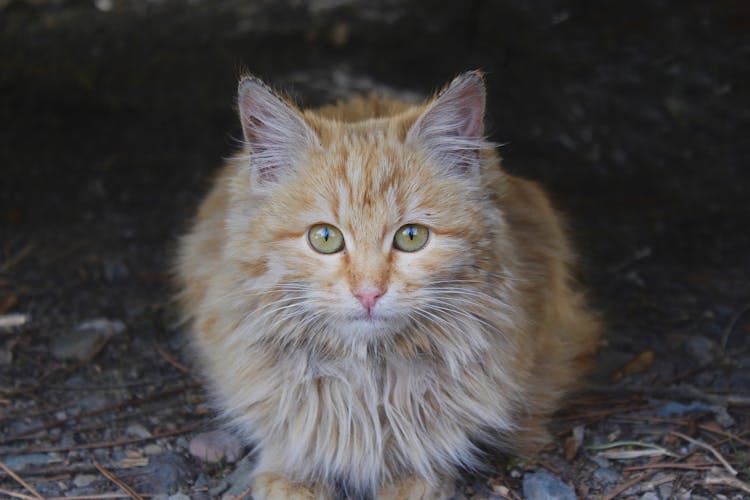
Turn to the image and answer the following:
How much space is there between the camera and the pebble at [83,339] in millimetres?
3457

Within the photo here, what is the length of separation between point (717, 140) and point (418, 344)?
3286 mm

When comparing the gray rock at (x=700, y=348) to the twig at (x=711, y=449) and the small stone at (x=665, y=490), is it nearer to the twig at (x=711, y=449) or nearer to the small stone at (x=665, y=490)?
the twig at (x=711, y=449)

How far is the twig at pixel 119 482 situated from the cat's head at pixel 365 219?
679 millimetres

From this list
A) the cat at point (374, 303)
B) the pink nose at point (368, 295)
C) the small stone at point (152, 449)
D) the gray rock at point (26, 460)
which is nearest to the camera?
the pink nose at point (368, 295)

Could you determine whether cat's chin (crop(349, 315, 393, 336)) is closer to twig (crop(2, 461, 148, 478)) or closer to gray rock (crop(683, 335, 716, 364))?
twig (crop(2, 461, 148, 478))

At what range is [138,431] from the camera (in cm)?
301

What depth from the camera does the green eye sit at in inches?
94.0

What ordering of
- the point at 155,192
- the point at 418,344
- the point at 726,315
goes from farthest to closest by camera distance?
the point at 155,192, the point at 726,315, the point at 418,344

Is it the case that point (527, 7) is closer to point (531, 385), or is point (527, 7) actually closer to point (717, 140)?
point (717, 140)

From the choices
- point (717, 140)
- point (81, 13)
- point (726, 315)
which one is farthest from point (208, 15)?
point (726, 315)

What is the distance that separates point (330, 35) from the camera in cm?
589

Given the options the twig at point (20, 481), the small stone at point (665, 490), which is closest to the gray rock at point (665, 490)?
the small stone at point (665, 490)

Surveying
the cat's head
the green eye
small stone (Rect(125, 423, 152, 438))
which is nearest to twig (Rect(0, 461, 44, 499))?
small stone (Rect(125, 423, 152, 438))

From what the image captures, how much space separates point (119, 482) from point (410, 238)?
123 cm
